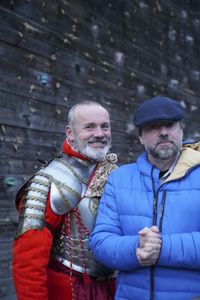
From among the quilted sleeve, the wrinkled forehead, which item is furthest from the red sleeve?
the wrinkled forehead

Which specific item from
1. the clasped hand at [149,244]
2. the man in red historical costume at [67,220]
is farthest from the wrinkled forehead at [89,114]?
the clasped hand at [149,244]

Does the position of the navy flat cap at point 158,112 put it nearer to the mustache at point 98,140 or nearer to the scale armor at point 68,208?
the mustache at point 98,140

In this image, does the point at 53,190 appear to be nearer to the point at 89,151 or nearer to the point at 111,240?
the point at 89,151

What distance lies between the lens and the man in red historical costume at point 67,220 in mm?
2117

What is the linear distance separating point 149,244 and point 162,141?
500 mm

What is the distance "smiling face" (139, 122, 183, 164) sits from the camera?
2.03 m

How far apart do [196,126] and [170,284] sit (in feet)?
17.5

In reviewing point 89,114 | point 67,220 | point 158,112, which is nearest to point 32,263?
point 67,220

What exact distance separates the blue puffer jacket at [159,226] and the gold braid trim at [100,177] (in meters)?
0.21

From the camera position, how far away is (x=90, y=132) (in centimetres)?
237

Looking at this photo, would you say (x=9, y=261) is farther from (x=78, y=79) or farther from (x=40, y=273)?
(x=78, y=79)

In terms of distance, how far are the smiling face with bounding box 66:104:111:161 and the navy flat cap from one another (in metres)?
0.34

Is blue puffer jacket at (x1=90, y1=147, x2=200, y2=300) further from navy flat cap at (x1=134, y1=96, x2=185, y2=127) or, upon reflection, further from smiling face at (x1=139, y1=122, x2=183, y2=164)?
navy flat cap at (x1=134, y1=96, x2=185, y2=127)

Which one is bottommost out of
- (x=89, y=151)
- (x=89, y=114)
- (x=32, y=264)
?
(x=32, y=264)
